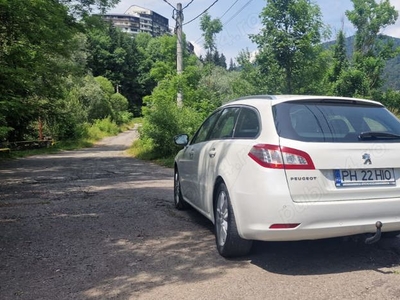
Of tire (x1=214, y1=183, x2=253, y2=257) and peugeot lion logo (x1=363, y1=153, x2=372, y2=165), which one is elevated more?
peugeot lion logo (x1=363, y1=153, x2=372, y2=165)

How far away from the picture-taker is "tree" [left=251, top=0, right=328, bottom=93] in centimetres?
2105

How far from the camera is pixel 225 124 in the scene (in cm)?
468

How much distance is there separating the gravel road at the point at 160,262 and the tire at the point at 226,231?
118 mm

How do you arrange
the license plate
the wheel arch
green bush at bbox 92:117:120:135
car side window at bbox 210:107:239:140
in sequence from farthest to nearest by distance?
green bush at bbox 92:117:120:135, car side window at bbox 210:107:239:140, the wheel arch, the license plate

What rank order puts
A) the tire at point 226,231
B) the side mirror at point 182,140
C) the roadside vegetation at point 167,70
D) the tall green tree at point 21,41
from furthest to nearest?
the roadside vegetation at point 167,70 → the tall green tree at point 21,41 → the side mirror at point 182,140 → the tire at point 226,231

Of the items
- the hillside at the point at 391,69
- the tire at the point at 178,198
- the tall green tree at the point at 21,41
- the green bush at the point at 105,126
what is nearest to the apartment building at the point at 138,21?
the green bush at the point at 105,126

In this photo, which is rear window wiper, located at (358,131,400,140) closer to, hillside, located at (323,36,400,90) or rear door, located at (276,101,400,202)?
rear door, located at (276,101,400,202)

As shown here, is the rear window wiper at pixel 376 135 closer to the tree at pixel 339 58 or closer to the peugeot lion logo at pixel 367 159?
the peugeot lion logo at pixel 367 159

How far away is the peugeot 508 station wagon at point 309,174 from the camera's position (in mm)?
3295

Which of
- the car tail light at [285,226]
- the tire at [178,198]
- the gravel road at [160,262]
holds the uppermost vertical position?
the car tail light at [285,226]

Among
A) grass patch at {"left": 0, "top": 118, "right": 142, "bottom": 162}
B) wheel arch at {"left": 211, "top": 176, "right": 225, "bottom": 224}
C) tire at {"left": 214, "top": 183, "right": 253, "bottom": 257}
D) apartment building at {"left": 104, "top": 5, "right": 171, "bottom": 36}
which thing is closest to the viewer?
tire at {"left": 214, "top": 183, "right": 253, "bottom": 257}

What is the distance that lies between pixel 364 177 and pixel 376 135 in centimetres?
48

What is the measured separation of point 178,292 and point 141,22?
177 m

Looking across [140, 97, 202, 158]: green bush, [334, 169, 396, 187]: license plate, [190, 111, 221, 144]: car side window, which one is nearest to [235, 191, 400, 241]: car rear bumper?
[334, 169, 396, 187]: license plate
